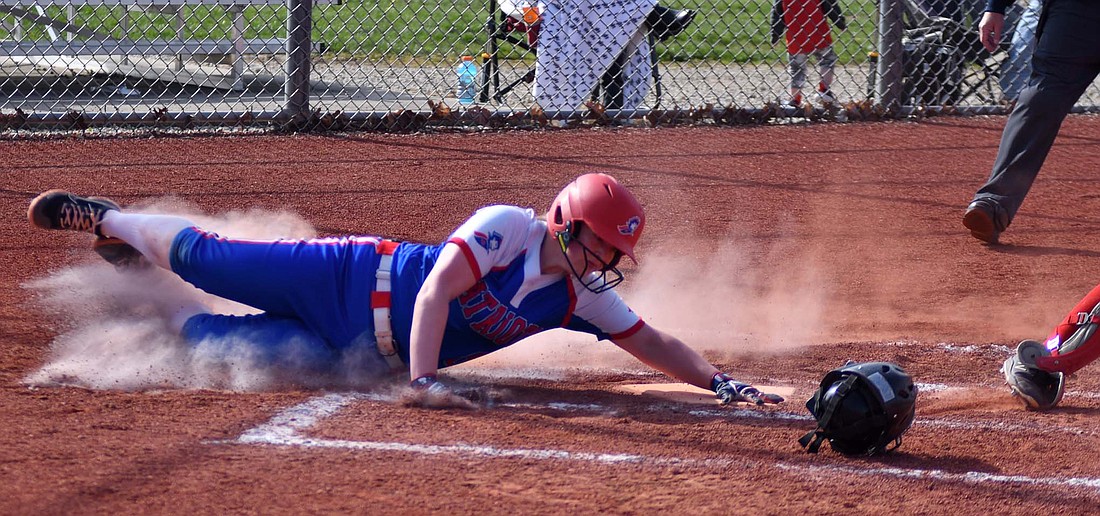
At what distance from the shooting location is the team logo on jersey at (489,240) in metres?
3.67

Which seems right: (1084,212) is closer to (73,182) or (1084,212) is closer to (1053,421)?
(1053,421)

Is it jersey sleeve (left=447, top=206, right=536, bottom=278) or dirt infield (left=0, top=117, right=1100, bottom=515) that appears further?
jersey sleeve (left=447, top=206, right=536, bottom=278)

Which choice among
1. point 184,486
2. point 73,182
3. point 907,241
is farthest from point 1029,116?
point 73,182

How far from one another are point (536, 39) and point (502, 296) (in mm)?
5736

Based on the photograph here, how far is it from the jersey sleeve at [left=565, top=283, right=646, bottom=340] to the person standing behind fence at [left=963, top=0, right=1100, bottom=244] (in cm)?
273

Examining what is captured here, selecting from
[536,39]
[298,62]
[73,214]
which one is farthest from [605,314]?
[536,39]

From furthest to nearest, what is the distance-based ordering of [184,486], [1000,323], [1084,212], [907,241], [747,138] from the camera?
[747,138] → [1084,212] → [907,241] → [1000,323] → [184,486]

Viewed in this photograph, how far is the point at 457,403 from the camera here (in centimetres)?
359

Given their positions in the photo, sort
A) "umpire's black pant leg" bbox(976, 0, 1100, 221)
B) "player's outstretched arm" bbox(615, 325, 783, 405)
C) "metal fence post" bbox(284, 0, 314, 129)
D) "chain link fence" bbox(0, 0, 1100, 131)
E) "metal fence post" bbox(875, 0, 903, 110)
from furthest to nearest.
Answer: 1. "metal fence post" bbox(875, 0, 903, 110)
2. "chain link fence" bbox(0, 0, 1100, 131)
3. "metal fence post" bbox(284, 0, 314, 129)
4. "umpire's black pant leg" bbox(976, 0, 1100, 221)
5. "player's outstretched arm" bbox(615, 325, 783, 405)

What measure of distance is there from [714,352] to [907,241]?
204 centimetres

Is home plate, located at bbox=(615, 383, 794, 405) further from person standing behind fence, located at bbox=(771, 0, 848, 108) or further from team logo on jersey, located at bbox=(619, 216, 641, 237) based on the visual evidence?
person standing behind fence, located at bbox=(771, 0, 848, 108)

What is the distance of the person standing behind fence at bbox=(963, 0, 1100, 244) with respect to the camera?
5422 millimetres

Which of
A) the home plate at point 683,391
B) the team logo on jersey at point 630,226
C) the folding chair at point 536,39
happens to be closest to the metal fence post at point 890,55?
the folding chair at point 536,39

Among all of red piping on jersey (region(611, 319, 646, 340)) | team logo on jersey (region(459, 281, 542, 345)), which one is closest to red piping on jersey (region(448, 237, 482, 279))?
team logo on jersey (region(459, 281, 542, 345))
